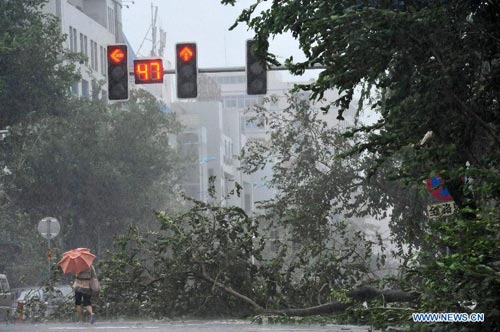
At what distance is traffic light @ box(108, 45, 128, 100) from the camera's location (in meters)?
25.5

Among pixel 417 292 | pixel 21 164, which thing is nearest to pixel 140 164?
pixel 21 164

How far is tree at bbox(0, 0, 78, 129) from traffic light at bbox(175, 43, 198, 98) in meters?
22.6

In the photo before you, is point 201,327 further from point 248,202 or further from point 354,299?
point 248,202

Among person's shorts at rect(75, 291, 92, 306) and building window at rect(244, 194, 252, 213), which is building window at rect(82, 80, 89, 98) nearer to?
person's shorts at rect(75, 291, 92, 306)

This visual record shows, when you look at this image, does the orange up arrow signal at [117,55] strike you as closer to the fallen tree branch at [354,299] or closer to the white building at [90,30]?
the fallen tree branch at [354,299]

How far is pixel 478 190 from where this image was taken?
1164 cm

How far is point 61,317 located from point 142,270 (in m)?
3.72

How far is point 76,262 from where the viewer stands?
27.9 meters

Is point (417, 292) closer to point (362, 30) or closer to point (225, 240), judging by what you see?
point (362, 30)

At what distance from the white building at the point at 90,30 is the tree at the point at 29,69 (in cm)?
2326

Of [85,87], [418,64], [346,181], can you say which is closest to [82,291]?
[346,181]

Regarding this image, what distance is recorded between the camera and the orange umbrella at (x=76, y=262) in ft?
90.2

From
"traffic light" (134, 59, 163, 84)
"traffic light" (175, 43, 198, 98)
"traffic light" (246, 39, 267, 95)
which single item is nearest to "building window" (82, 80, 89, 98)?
"traffic light" (134, 59, 163, 84)

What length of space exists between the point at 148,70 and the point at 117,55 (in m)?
1.04
